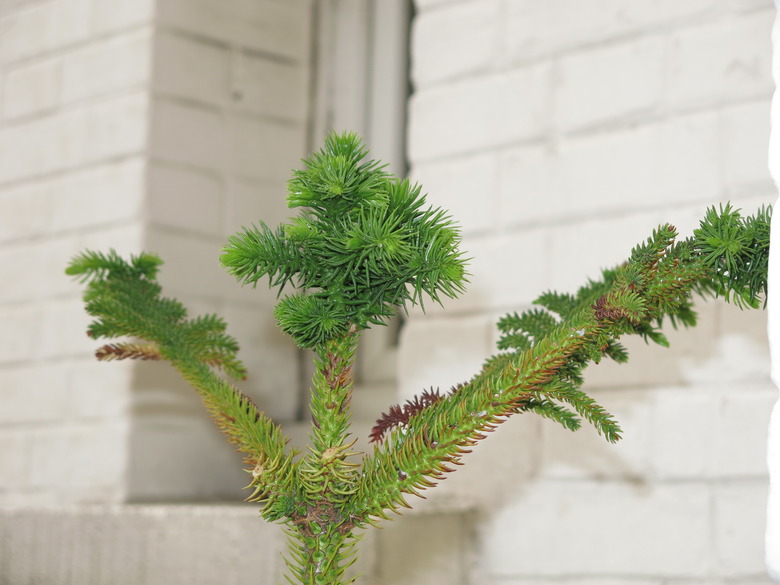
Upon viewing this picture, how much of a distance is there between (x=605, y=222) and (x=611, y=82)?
0.45 feet

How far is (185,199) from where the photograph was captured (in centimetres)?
132

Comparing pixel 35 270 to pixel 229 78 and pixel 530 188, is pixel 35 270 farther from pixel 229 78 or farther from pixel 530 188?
pixel 530 188

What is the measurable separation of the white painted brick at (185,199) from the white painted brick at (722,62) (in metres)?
0.67

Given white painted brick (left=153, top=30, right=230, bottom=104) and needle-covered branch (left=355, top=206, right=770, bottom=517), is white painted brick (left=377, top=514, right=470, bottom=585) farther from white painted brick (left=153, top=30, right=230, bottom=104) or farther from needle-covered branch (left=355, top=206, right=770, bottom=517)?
white painted brick (left=153, top=30, right=230, bottom=104)

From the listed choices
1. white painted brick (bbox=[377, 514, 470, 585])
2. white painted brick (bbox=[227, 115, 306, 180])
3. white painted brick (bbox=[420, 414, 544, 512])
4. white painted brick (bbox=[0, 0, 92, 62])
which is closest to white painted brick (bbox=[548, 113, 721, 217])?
white painted brick (bbox=[420, 414, 544, 512])

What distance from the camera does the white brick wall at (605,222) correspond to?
861mm

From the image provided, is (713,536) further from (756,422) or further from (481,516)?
(481,516)

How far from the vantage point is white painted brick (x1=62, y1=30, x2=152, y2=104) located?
4.25 feet

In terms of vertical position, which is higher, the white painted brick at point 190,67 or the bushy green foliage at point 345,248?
the white painted brick at point 190,67

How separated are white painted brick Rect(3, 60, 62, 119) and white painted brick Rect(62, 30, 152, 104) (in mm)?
21

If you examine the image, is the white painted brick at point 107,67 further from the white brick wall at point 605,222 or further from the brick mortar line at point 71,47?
the white brick wall at point 605,222

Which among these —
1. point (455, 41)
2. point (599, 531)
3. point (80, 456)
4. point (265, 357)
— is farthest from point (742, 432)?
point (80, 456)

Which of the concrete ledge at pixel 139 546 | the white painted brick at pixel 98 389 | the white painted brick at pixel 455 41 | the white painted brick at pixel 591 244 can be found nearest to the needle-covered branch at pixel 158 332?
the concrete ledge at pixel 139 546

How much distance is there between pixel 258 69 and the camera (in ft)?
4.65
